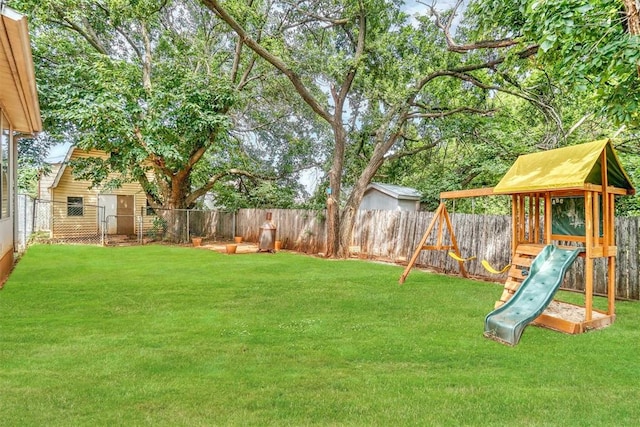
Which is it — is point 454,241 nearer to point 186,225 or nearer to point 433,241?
Result: point 433,241

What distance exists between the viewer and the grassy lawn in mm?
2391

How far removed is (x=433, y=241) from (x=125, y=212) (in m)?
14.8

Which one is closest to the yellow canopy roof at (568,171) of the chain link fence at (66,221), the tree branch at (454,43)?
the tree branch at (454,43)

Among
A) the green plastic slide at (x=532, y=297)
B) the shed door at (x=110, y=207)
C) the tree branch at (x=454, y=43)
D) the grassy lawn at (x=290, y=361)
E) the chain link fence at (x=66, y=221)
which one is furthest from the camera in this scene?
the shed door at (x=110, y=207)

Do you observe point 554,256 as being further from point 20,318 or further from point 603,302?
point 20,318

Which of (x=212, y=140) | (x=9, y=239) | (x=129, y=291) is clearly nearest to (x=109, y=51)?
(x=212, y=140)

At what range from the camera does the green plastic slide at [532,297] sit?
386 cm

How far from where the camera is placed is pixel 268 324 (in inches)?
168

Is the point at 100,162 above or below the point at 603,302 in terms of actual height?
above

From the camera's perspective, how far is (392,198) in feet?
44.5

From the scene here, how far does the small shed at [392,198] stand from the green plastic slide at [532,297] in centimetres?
829

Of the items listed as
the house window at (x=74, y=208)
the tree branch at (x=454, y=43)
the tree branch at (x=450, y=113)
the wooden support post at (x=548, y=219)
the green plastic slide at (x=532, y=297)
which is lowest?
the green plastic slide at (x=532, y=297)

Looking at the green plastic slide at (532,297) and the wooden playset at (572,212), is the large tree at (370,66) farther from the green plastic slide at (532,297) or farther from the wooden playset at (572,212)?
the green plastic slide at (532,297)

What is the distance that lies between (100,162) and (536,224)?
13.8m
